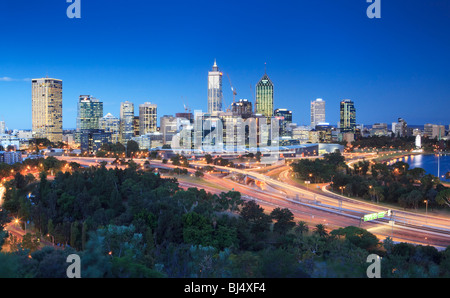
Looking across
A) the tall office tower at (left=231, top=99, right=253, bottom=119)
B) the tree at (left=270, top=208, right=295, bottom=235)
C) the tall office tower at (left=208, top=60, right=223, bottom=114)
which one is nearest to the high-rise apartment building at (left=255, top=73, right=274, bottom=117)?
the tall office tower at (left=231, top=99, right=253, bottom=119)

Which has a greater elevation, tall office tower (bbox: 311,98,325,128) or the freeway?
tall office tower (bbox: 311,98,325,128)

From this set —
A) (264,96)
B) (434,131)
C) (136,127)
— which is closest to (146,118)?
(136,127)

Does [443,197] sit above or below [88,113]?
below

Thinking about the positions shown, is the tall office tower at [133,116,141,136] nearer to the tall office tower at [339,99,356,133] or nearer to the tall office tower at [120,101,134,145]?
the tall office tower at [120,101,134,145]

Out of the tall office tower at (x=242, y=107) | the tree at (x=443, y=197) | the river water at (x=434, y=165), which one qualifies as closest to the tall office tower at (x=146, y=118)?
the tall office tower at (x=242, y=107)

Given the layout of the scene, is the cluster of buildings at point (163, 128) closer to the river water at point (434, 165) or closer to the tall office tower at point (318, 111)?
the river water at point (434, 165)
